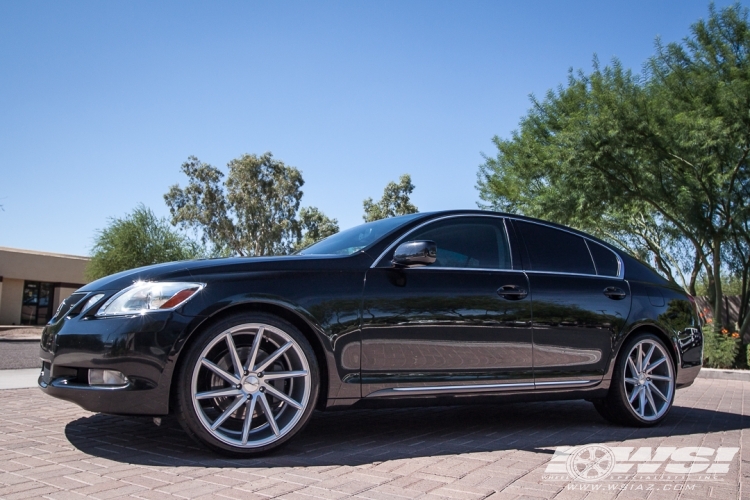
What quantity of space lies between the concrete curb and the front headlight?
4.42 m

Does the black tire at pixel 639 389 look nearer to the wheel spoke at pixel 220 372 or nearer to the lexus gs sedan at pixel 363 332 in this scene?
the lexus gs sedan at pixel 363 332

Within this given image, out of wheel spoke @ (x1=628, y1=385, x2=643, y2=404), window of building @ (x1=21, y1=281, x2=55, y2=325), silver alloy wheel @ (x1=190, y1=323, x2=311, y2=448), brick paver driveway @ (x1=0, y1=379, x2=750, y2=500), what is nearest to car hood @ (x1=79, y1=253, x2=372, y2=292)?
silver alloy wheel @ (x1=190, y1=323, x2=311, y2=448)

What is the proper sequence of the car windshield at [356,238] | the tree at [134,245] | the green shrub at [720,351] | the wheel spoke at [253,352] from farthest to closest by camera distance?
the tree at [134,245] < the green shrub at [720,351] < the car windshield at [356,238] < the wheel spoke at [253,352]

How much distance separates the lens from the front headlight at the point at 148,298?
3.74 metres

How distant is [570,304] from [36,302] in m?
40.6

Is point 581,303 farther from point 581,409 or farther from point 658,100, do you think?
point 658,100

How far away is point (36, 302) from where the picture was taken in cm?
3959

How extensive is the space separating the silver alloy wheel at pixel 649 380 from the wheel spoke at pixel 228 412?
10.4 feet

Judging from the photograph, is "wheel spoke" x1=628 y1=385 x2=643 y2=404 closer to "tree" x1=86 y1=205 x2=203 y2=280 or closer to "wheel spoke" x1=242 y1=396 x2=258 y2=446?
"wheel spoke" x1=242 y1=396 x2=258 y2=446

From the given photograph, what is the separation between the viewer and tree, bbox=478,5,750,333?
1458 cm

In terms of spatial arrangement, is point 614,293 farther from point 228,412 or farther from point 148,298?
point 148,298

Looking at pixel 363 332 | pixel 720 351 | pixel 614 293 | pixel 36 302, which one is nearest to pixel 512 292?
pixel 614 293

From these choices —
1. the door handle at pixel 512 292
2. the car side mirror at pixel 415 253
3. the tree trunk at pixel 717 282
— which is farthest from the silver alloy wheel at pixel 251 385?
the tree trunk at pixel 717 282

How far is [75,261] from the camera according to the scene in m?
40.5
